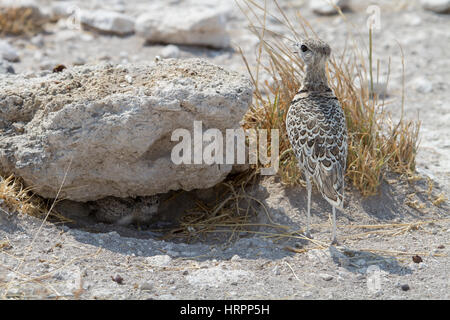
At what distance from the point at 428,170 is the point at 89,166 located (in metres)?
2.91

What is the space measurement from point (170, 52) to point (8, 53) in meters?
1.88

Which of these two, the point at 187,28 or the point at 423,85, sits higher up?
the point at 187,28

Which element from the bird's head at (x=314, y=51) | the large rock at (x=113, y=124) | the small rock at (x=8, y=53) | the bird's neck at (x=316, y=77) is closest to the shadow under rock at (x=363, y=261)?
the large rock at (x=113, y=124)

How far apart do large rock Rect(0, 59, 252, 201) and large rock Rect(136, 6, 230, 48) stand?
3.26 meters

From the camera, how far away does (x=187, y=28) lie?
7.66 metres

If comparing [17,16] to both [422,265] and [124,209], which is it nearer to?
[124,209]

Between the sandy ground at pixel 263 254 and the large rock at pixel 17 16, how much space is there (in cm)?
412

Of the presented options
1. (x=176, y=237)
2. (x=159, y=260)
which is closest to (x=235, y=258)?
(x=159, y=260)

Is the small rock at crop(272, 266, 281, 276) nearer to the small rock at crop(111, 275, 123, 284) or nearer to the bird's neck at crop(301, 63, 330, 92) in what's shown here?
the small rock at crop(111, 275, 123, 284)

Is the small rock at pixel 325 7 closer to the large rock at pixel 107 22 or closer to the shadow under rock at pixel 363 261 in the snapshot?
the large rock at pixel 107 22

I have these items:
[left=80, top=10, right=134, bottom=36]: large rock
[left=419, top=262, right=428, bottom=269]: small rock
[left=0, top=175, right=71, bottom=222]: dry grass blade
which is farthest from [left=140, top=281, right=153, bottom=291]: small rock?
[left=80, top=10, right=134, bottom=36]: large rock

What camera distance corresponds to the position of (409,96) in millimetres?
6836

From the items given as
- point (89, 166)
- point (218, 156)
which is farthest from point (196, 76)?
point (89, 166)

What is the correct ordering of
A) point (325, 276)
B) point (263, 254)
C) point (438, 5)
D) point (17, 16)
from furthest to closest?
1. point (438, 5)
2. point (17, 16)
3. point (263, 254)
4. point (325, 276)
